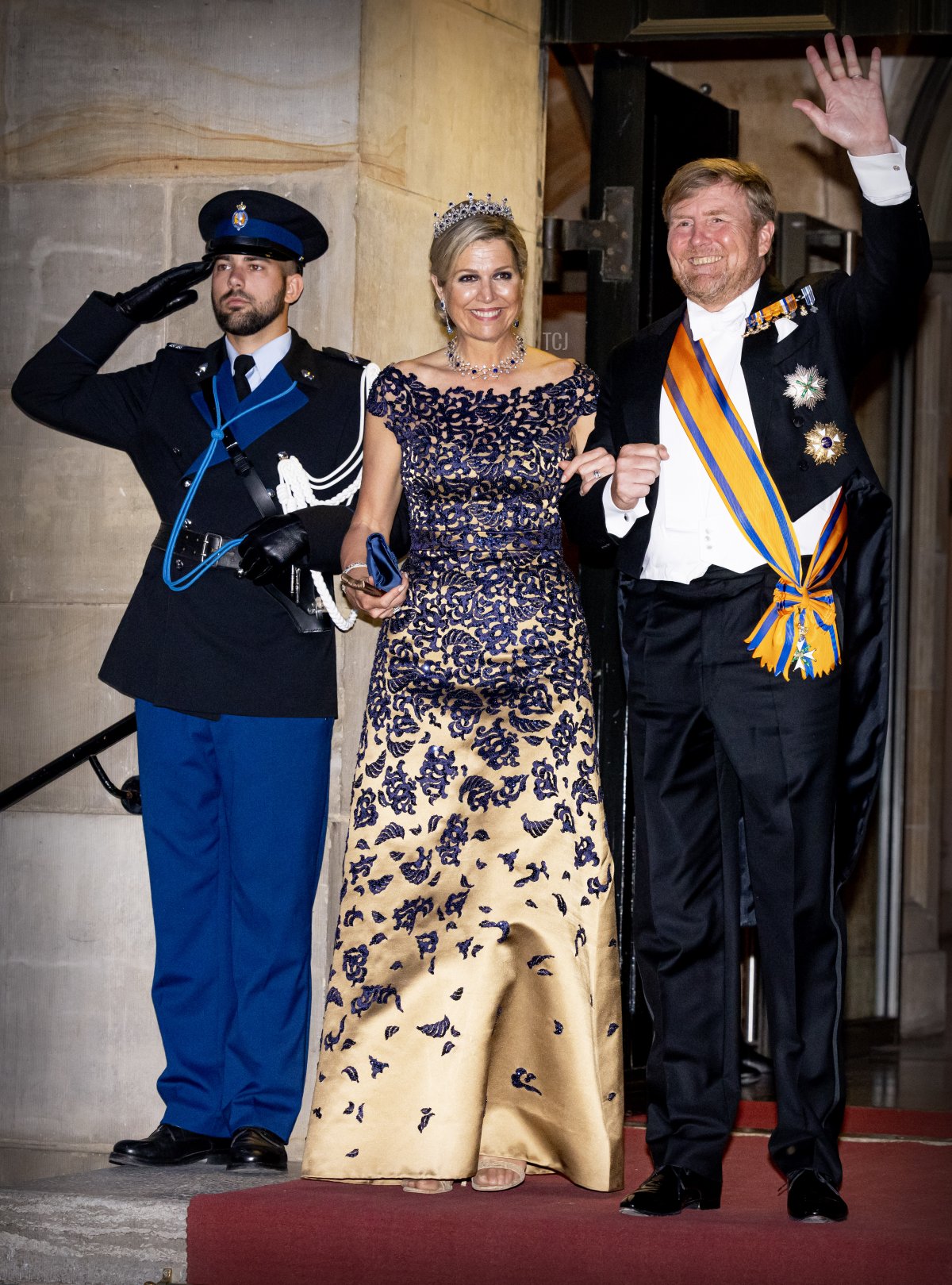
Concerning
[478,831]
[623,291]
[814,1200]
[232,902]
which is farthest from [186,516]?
[814,1200]

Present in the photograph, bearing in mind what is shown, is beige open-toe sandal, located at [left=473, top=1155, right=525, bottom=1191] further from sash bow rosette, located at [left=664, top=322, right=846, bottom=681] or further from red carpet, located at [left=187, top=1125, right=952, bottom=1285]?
sash bow rosette, located at [left=664, top=322, right=846, bottom=681]

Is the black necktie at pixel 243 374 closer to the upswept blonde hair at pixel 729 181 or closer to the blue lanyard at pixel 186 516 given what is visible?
the blue lanyard at pixel 186 516

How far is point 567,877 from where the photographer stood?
3.72 meters

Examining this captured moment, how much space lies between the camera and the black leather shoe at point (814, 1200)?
11.0 feet

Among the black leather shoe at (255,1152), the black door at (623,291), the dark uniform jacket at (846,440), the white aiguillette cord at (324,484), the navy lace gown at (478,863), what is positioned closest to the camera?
the dark uniform jacket at (846,440)

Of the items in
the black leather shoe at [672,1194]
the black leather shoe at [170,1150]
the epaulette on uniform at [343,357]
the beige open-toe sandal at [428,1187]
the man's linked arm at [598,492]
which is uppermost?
the epaulette on uniform at [343,357]

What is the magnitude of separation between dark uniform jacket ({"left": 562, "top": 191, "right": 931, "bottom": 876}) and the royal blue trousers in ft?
3.33

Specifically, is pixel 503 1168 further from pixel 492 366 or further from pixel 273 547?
pixel 492 366

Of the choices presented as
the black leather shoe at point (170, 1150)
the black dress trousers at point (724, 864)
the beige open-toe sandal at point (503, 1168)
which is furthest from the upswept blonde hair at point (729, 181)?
the black leather shoe at point (170, 1150)

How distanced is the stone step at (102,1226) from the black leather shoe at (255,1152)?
0.09ft

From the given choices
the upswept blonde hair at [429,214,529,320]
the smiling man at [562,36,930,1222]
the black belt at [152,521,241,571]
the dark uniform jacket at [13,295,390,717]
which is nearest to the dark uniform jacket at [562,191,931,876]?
the smiling man at [562,36,930,1222]

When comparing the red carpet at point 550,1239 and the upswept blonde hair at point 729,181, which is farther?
the upswept blonde hair at point 729,181

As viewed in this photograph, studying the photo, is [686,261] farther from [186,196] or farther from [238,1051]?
[238,1051]

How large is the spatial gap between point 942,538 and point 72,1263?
16.1 feet
